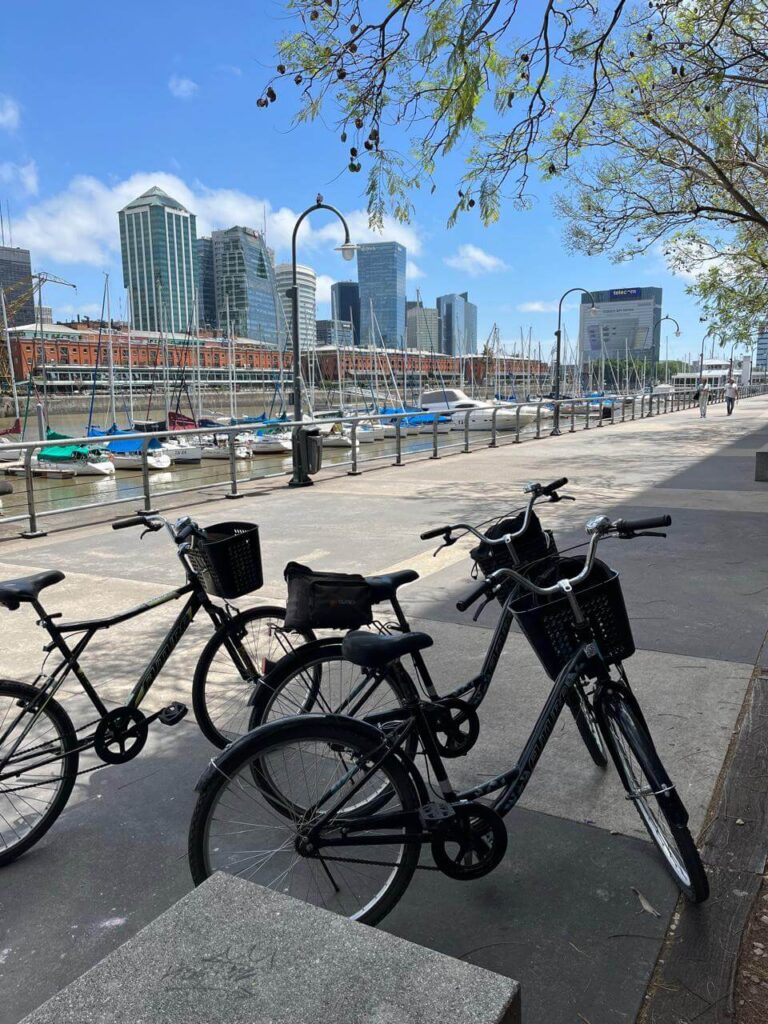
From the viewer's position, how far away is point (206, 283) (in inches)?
2183

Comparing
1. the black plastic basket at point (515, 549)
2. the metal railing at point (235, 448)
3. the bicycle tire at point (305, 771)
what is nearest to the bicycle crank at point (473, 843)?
the bicycle tire at point (305, 771)

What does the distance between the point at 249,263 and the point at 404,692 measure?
43.3 metres

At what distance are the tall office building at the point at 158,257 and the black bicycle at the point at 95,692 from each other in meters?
46.6

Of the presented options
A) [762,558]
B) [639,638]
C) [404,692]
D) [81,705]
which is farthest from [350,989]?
[762,558]

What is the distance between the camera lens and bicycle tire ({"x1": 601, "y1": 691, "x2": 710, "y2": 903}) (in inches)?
96.9

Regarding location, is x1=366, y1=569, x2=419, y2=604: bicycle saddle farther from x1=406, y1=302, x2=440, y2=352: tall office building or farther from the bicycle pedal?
x1=406, y1=302, x2=440, y2=352: tall office building

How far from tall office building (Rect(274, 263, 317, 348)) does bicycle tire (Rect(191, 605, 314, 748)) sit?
1756cm

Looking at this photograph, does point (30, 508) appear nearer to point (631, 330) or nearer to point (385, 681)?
point (385, 681)

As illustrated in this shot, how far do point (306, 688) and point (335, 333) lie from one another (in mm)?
43940

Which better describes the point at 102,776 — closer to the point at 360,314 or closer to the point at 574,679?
the point at 574,679

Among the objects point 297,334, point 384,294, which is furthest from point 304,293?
point 297,334

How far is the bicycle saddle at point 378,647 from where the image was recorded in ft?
7.41

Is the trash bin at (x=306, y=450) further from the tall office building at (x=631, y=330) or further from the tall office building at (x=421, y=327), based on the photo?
the tall office building at (x=631, y=330)

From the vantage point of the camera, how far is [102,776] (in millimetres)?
3416
